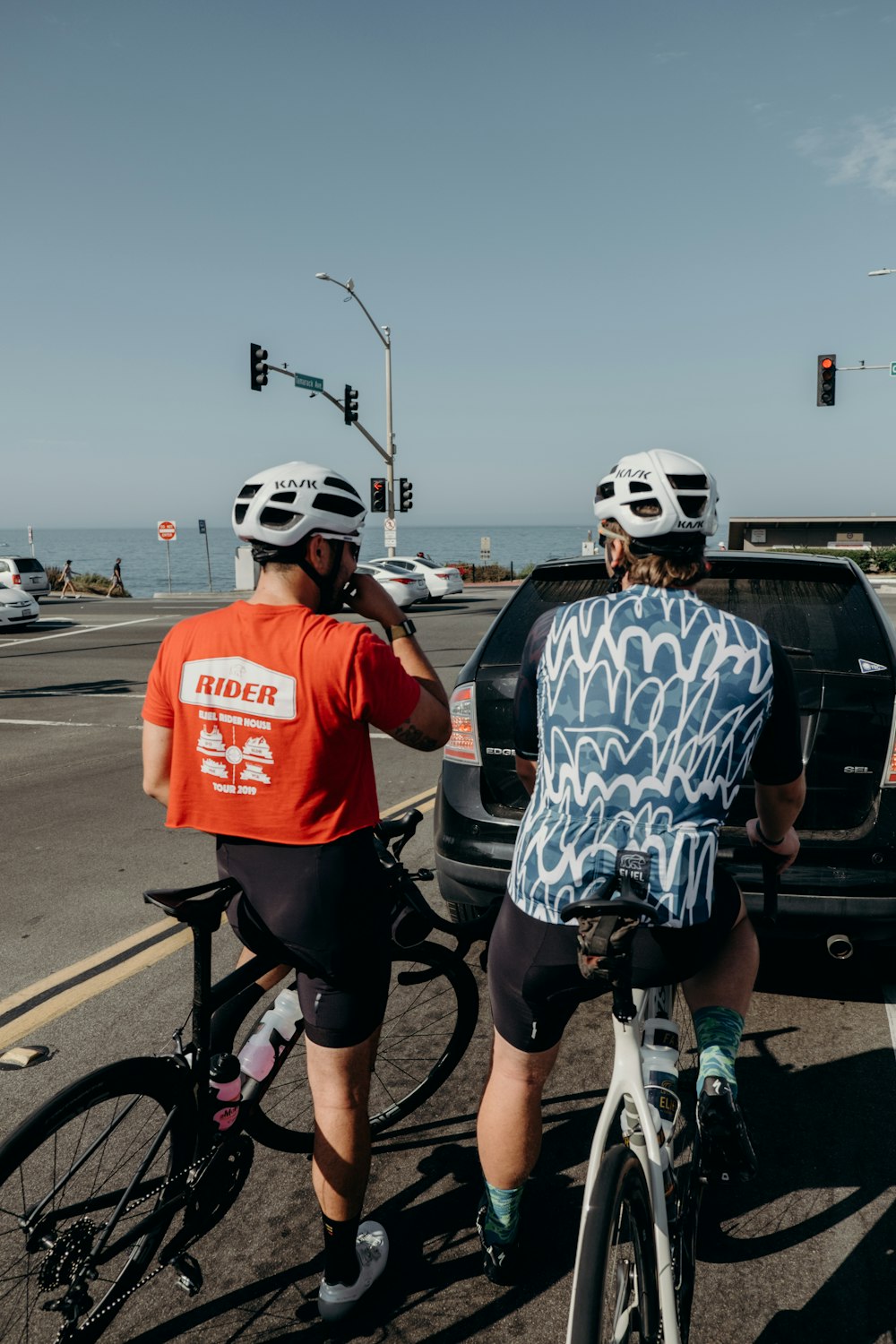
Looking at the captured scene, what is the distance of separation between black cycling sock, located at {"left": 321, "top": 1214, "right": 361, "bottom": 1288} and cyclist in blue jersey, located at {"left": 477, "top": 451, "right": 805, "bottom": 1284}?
1.68 feet

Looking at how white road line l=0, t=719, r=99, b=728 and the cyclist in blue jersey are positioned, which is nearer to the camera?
the cyclist in blue jersey

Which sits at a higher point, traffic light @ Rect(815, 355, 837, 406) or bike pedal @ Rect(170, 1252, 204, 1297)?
traffic light @ Rect(815, 355, 837, 406)

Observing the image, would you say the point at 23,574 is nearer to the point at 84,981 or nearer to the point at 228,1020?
the point at 84,981

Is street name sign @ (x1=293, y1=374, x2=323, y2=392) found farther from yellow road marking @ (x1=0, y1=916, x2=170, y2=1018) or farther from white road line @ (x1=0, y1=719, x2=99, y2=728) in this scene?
yellow road marking @ (x1=0, y1=916, x2=170, y2=1018)

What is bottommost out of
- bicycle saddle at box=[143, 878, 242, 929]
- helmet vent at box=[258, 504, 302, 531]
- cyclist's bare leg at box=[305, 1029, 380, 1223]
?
cyclist's bare leg at box=[305, 1029, 380, 1223]

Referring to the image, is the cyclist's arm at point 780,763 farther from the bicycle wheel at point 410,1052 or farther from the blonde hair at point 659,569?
the bicycle wheel at point 410,1052

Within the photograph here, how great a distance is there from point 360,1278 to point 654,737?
1.61 m

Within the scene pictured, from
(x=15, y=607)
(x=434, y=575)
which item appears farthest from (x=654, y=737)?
(x=434, y=575)

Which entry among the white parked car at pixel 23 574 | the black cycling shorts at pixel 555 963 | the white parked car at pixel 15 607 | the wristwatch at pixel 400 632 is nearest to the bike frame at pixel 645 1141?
the black cycling shorts at pixel 555 963

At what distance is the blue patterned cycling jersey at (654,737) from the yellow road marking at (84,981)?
2.38m

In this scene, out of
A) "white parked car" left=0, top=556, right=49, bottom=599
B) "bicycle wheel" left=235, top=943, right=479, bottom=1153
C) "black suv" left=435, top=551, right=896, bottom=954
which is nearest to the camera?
"bicycle wheel" left=235, top=943, right=479, bottom=1153

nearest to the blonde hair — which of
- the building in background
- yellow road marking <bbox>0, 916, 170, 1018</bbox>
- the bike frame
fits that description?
the bike frame

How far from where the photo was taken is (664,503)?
2.06 metres

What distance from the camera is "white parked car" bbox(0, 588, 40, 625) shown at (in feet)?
80.5
